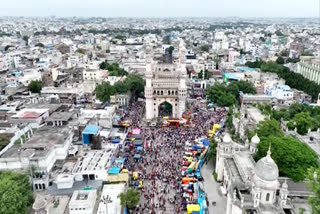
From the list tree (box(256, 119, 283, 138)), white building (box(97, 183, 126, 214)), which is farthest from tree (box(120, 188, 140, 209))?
tree (box(256, 119, 283, 138))

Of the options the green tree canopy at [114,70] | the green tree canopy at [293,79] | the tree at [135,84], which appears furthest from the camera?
the green tree canopy at [114,70]

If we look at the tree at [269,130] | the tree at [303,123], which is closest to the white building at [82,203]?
the tree at [269,130]

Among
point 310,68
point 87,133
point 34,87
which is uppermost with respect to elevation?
point 310,68

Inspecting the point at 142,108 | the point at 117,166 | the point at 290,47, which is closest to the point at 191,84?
the point at 142,108

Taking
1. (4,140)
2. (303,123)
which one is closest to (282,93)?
(303,123)

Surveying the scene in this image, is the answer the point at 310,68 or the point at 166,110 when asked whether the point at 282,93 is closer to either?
the point at 310,68

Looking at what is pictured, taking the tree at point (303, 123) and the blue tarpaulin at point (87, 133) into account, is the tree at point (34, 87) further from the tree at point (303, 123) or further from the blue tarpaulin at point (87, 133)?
the tree at point (303, 123)

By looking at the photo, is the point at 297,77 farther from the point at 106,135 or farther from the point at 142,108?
the point at 106,135
